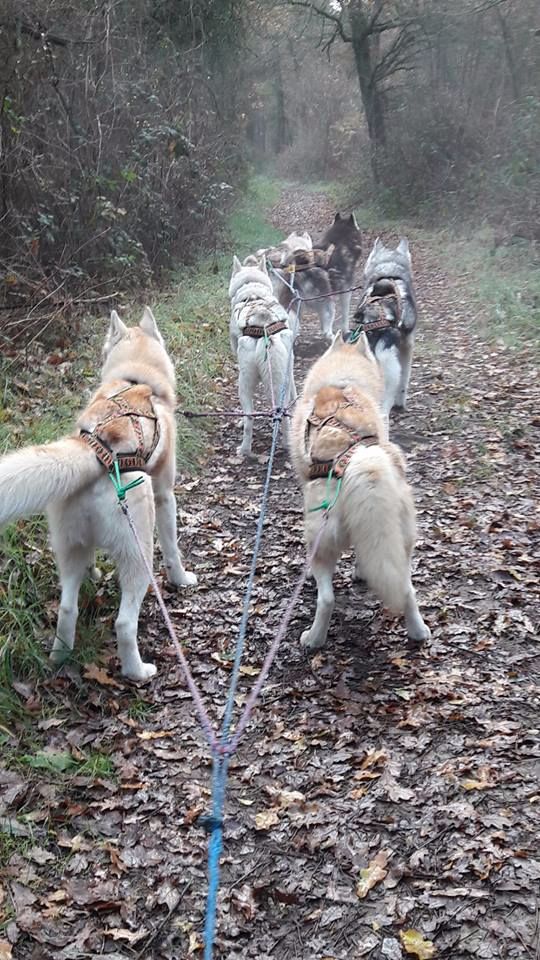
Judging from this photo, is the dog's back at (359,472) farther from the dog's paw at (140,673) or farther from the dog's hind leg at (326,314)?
the dog's hind leg at (326,314)

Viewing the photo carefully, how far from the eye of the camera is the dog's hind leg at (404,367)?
275 inches

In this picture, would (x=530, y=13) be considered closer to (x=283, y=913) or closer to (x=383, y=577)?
(x=383, y=577)

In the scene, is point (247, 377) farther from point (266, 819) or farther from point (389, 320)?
point (266, 819)

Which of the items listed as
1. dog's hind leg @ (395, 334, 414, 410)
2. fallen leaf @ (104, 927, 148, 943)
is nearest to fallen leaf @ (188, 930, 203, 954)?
fallen leaf @ (104, 927, 148, 943)

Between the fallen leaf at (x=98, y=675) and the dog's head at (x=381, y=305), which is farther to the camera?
the dog's head at (x=381, y=305)

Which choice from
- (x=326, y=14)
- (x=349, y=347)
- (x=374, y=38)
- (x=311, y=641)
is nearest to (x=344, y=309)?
(x=349, y=347)

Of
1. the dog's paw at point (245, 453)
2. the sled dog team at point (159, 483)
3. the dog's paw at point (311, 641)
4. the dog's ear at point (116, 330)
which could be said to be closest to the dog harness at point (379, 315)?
the sled dog team at point (159, 483)

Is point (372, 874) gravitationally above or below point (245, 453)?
below

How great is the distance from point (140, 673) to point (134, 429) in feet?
4.33

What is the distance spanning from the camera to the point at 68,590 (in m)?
3.56

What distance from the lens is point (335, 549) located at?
11.8 feet

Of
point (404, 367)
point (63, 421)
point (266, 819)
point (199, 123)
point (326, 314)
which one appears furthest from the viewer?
point (199, 123)

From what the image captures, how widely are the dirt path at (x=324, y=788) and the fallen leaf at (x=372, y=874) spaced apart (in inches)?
0.4

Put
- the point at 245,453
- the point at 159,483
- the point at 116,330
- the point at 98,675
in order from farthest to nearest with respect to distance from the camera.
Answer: the point at 245,453 < the point at 116,330 < the point at 159,483 < the point at 98,675
